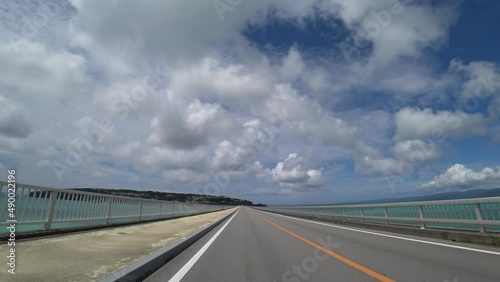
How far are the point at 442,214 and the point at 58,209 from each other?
1376cm

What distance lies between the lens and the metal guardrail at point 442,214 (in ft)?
33.3

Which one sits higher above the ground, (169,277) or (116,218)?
(116,218)

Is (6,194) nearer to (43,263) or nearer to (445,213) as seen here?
(43,263)

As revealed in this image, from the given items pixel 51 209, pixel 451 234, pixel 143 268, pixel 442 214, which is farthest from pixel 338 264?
pixel 51 209

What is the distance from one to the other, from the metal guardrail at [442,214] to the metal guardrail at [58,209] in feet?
43.2

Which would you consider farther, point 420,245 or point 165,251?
point 420,245

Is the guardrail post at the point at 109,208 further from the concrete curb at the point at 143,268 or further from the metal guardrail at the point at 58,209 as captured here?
the concrete curb at the point at 143,268

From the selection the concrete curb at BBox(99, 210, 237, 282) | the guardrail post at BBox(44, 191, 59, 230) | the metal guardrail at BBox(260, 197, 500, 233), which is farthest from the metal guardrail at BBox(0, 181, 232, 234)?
the metal guardrail at BBox(260, 197, 500, 233)

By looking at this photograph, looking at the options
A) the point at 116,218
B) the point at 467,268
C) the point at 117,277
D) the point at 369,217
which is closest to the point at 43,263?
the point at 117,277

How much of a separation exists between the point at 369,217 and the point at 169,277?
53.3 ft

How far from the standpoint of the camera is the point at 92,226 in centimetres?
1274

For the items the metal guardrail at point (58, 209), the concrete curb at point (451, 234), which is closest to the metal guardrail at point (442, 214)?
the concrete curb at point (451, 234)

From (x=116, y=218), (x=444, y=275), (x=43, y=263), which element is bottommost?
(x=444, y=275)

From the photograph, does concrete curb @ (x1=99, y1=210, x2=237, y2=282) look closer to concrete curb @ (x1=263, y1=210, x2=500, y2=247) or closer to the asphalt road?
the asphalt road
